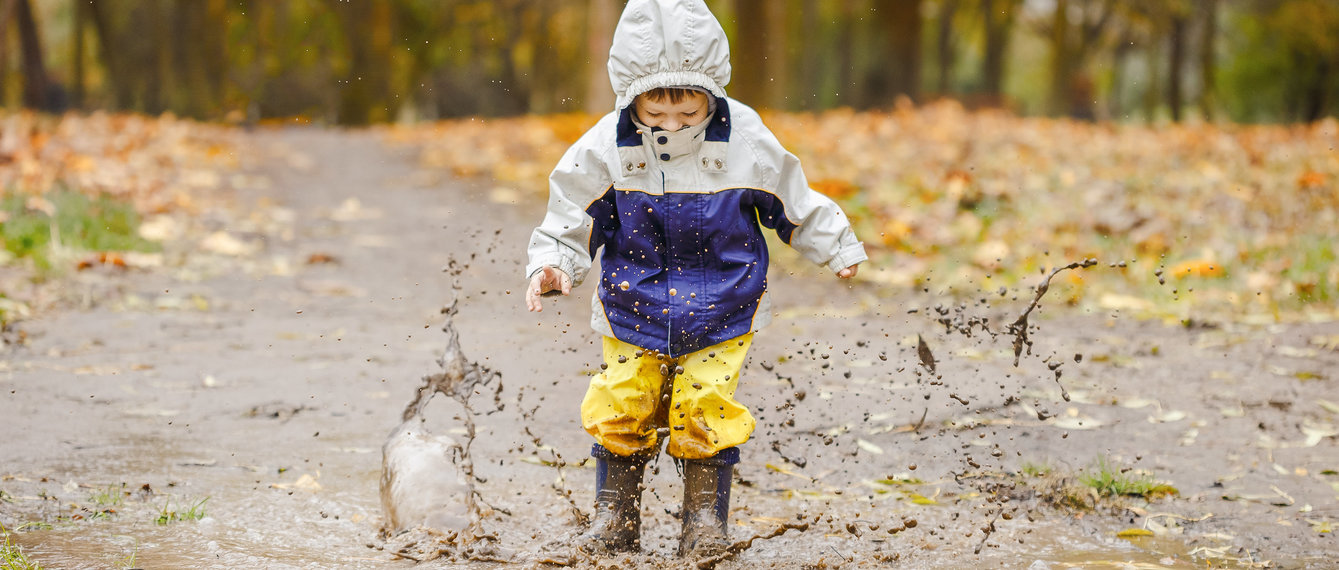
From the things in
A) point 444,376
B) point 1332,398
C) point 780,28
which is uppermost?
point 780,28

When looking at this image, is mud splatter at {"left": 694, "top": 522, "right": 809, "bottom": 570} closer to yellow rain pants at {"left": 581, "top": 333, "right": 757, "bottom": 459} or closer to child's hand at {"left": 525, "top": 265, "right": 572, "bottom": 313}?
yellow rain pants at {"left": 581, "top": 333, "right": 757, "bottom": 459}

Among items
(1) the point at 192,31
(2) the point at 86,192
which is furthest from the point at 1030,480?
A: (1) the point at 192,31

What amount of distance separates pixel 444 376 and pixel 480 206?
634 centimetres

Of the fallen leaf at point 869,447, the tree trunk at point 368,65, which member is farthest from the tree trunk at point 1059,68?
the fallen leaf at point 869,447

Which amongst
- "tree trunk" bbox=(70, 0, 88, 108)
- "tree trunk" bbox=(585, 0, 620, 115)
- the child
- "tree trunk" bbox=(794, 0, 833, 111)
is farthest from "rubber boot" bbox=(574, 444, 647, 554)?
"tree trunk" bbox=(70, 0, 88, 108)

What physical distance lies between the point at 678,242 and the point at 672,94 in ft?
1.15

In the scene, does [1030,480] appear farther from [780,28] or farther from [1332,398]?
[780,28]

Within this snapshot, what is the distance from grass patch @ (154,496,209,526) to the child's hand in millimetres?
1024

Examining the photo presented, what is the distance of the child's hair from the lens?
8.80 feet

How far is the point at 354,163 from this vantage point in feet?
44.2

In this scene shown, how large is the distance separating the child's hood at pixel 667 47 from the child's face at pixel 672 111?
0.20ft

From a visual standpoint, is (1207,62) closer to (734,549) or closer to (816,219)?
(816,219)

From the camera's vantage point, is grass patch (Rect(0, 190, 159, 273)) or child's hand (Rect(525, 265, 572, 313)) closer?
child's hand (Rect(525, 265, 572, 313))

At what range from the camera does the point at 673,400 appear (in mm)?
2773
